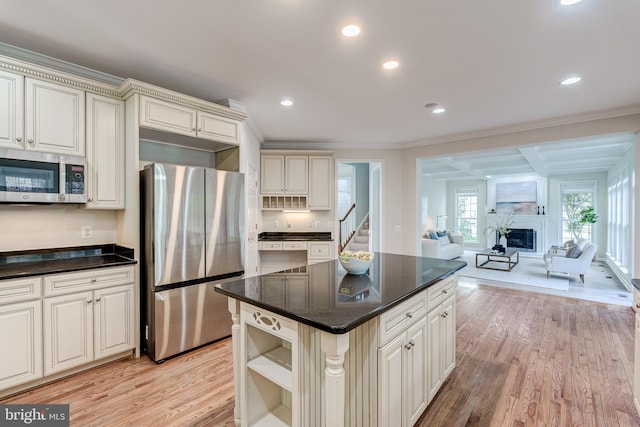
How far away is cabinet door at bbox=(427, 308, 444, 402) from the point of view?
75.9 inches

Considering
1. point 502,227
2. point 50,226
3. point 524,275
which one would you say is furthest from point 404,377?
point 502,227

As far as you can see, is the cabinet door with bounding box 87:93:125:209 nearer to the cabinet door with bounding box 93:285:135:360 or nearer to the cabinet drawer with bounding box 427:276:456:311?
the cabinet door with bounding box 93:285:135:360

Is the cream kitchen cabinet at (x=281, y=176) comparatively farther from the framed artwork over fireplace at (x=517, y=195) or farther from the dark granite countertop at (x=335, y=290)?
the framed artwork over fireplace at (x=517, y=195)

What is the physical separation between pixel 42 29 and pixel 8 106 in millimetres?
624

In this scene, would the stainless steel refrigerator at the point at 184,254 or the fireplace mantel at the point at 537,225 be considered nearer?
the stainless steel refrigerator at the point at 184,254

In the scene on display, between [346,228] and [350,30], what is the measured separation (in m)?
6.29

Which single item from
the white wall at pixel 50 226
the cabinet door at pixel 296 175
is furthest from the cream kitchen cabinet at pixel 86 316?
the cabinet door at pixel 296 175

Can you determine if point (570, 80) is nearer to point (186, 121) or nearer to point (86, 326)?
point (186, 121)

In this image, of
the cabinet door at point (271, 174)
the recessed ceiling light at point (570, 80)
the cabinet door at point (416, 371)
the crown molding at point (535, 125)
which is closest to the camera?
the cabinet door at point (416, 371)

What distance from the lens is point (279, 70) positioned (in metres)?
2.70

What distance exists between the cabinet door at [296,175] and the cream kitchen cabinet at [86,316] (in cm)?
300

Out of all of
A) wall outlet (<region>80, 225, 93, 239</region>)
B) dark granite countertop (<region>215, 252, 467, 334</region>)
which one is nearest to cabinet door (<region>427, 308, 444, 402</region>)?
dark granite countertop (<region>215, 252, 467, 334</region>)

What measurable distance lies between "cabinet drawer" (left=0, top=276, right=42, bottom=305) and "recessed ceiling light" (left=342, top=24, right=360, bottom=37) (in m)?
2.86

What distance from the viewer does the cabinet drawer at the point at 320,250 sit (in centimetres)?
499
